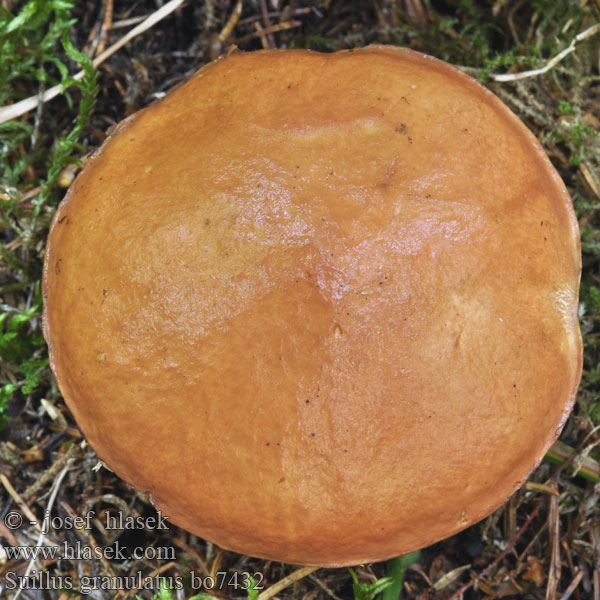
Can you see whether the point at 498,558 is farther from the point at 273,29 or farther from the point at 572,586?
the point at 273,29

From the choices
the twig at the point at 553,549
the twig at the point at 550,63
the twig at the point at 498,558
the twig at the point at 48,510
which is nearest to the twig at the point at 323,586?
the twig at the point at 498,558

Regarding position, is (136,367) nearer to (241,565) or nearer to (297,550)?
(297,550)

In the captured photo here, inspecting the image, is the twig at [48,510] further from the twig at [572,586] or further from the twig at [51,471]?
the twig at [572,586]

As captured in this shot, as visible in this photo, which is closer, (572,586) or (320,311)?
(320,311)

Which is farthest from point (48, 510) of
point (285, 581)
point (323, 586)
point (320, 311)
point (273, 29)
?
point (273, 29)

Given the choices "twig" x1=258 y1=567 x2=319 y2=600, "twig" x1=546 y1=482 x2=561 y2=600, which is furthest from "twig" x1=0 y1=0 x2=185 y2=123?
"twig" x1=546 y1=482 x2=561 y2=600

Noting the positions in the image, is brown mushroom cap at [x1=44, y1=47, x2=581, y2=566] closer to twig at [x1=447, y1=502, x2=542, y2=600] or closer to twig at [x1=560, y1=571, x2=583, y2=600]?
twig at [x1=447, y1=502, x2=542, y2=600]
